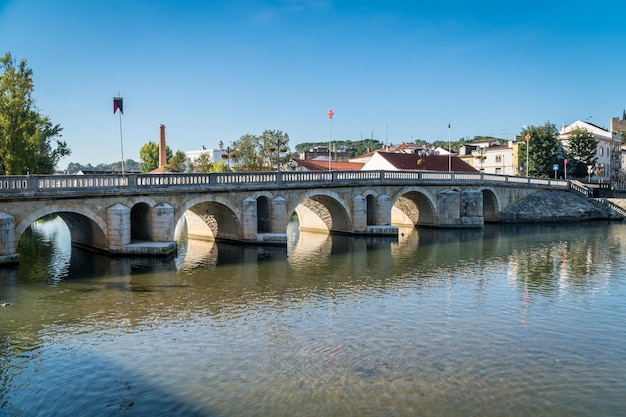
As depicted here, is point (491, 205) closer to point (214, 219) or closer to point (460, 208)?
point (460, 208)

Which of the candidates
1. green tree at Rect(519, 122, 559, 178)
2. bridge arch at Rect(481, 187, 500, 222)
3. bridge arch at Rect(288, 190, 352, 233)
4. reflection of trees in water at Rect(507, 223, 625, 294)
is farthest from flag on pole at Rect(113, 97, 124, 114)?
green tree at Rect(519, 122, 559, 178)

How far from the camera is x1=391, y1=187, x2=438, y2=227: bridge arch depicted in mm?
53719

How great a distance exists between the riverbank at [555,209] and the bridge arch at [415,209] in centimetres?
1118

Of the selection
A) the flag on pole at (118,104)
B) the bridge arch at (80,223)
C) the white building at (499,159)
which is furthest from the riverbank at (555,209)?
the bridge arch at (80,223)

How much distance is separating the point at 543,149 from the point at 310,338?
76.0 meters

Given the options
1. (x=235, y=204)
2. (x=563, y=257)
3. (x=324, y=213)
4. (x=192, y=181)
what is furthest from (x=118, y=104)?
(x=563, y=257)

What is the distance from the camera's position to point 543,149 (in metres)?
83.4

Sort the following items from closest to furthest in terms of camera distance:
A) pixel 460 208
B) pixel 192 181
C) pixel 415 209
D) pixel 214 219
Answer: pixel 192 181 < pixel 214 219 < pixel 460 208 < pixel 415 209

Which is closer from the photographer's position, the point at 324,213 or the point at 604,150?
the point at 324,213

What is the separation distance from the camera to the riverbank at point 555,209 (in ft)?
201

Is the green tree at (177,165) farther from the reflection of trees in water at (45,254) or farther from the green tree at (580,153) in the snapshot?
the green tree at (580,153)

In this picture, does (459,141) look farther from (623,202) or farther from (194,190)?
(194,190)

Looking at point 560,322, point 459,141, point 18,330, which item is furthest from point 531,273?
point 459,141

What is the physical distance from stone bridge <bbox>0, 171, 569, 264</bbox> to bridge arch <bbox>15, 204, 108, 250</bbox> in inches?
2.2
